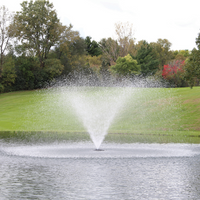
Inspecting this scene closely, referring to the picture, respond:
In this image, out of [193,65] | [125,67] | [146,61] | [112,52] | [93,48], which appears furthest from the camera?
[93,48]

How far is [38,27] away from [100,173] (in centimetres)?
6223

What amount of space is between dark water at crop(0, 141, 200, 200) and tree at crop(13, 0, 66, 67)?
174 feet

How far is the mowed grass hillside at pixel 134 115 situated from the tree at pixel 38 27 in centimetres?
2080

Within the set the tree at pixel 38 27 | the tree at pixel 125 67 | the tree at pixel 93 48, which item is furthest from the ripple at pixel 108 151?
the tree at pixel 93 48

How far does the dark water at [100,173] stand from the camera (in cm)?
1089

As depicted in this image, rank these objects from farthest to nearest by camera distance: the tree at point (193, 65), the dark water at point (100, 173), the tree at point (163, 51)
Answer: the tree at point (163, 51) < the tree at point (193, 65) < the dark water at point (100, 173)

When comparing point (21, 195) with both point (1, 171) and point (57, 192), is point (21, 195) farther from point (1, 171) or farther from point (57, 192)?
point (1, 171)

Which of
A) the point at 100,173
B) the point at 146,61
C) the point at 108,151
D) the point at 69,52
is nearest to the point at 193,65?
the point at 108,151

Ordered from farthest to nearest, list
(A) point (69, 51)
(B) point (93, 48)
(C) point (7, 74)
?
(B) point (93, 48) → (A) point (69, 51) → (C) point (7, 74)

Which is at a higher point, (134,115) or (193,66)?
(193,66)

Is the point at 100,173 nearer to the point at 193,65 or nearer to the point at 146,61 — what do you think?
the point at 193,65

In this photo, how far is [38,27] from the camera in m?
71.0

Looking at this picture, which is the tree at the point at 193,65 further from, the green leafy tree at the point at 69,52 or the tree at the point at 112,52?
the tree at the point at 112,52

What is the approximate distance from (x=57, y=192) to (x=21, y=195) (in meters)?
1.27
